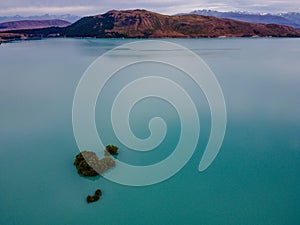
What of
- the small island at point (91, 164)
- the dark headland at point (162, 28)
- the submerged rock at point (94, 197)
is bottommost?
the submerged rock at point (94, 197)

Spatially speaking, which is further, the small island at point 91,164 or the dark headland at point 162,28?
the dark headland at point 162,28

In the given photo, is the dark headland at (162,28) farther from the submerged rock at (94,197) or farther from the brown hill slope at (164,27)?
the submerged rock at (94,197)

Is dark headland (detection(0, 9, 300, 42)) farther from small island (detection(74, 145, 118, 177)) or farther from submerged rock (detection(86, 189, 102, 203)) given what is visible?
submerged rock (detection(86, 189, 102, 203))

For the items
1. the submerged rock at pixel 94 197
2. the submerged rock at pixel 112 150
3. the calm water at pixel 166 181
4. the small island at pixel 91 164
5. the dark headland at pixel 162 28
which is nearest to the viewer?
the calm water at pixel 166 181

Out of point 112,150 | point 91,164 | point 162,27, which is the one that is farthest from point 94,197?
point 162,27

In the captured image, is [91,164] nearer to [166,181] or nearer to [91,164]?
[91,164]

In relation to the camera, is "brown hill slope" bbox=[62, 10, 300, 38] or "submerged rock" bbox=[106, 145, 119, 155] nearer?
"submerged rock" bbox=[106, 145, 119, 155]

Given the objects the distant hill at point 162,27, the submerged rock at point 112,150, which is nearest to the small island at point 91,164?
the submerged rock at point 112,150

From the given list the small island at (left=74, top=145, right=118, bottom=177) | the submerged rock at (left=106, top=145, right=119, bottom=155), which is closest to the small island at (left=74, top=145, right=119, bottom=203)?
the small island at (left=74, top=145, right=118, bottom=177)

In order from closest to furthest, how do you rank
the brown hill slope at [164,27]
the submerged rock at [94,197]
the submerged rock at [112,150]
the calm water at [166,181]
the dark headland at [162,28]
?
the calm water at [166,181], the submerged rock at [94,197], the submerged rock at [112,150], the dark headland at [162,28], the brown hill slope at [164,27]
